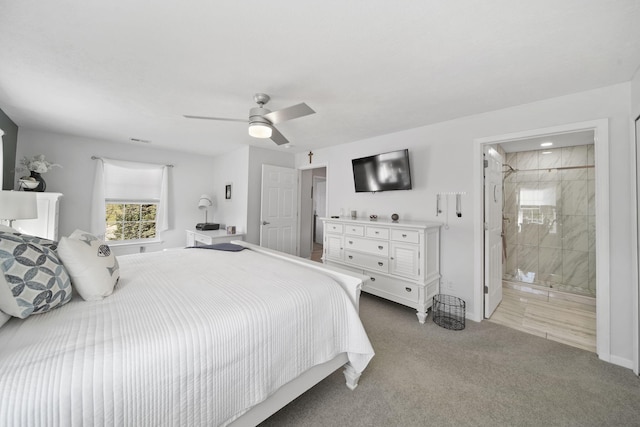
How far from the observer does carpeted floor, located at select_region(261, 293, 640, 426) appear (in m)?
1.50

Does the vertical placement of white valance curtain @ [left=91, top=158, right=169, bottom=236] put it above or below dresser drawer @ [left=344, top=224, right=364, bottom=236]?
above

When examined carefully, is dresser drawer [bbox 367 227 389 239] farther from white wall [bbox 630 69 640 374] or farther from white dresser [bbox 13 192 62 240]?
white dresser [bbox 13 192 62 240]

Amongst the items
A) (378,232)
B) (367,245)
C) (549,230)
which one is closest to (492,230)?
(378,232)

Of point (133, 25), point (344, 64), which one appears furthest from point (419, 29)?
point (133, 25)

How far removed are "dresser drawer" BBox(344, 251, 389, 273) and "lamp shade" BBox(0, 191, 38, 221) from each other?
3.08 metres

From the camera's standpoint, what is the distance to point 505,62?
1.77 metres

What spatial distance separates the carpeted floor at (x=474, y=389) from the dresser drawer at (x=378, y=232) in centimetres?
111

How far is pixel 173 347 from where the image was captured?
38.7 inches

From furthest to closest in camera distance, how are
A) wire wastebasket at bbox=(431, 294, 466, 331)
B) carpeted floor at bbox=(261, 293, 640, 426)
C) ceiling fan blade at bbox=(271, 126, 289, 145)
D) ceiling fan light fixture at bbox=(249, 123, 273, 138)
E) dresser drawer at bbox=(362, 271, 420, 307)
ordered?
dresser drawer at bbox=(362, 271, 420, 307) < wire wastebasket at bbox=(431, 294, 466, 331) < ceiling fan blade at bbox=(271, 126, 289, 145) < ceiling fan light fixture at bbox=(249, 123, 273, 138) < carpeted floor at bbox=(261, 293, 640, 426)

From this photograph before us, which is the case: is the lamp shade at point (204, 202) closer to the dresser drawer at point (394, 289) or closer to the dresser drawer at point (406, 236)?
the dresser drawer at point (394, 289)

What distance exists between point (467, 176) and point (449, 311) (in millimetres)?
1588

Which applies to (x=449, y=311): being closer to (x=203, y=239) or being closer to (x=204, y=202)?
(x=203, y=239)

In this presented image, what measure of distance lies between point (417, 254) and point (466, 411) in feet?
4.66

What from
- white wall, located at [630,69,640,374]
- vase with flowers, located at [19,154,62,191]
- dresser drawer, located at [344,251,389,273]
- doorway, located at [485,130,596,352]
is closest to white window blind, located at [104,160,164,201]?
vase with flowers, located at [19,154,62,191]
